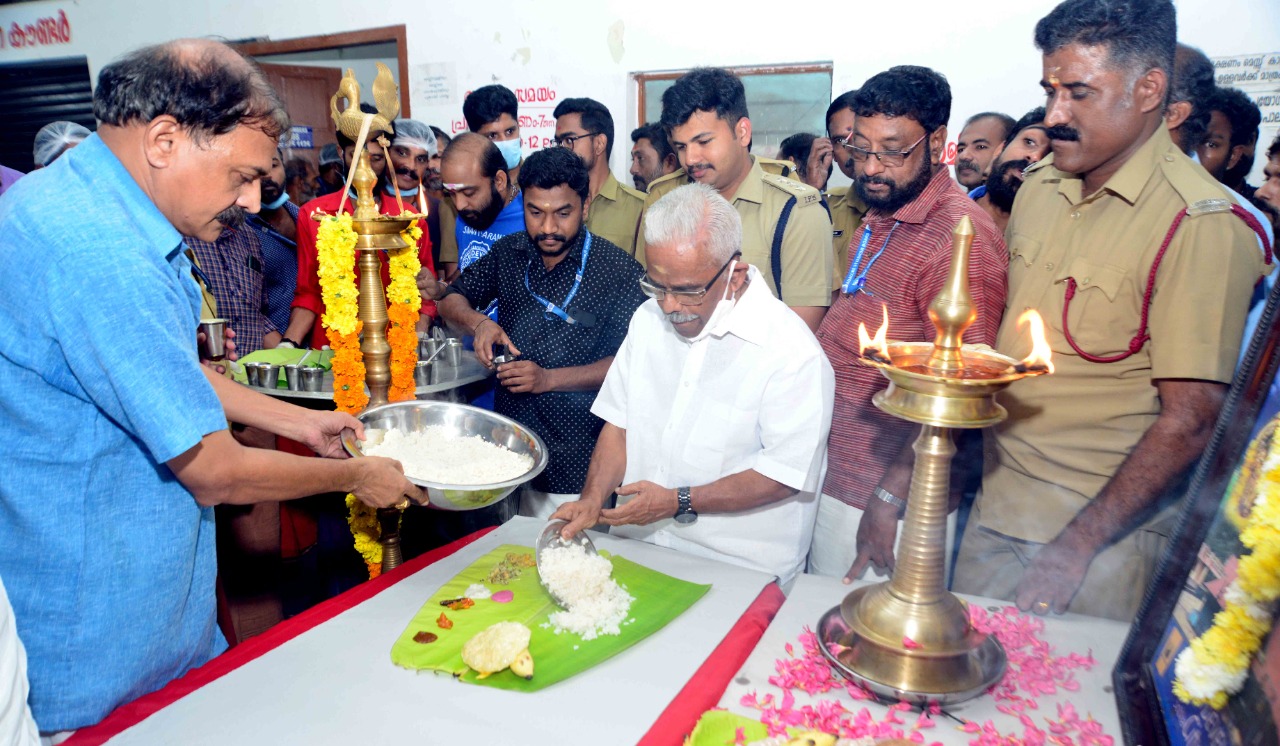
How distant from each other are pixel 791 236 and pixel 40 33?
11.9 metres

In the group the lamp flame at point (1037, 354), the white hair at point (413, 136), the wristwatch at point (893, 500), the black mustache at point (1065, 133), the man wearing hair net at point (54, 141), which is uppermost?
the white hair at point (413, 136)

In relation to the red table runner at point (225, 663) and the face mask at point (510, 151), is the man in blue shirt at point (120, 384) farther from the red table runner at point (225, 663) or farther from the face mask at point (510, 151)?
the face mask at point (510, 151)

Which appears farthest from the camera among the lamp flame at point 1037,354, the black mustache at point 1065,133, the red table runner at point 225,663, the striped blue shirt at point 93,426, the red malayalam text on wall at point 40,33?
the red malayalam text on wall at point 40,33

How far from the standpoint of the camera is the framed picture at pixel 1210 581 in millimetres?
1295

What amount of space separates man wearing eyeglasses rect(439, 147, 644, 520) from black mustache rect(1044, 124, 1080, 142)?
1.83 meters

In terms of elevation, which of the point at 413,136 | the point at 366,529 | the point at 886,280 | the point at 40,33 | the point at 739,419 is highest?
the point at 40,33

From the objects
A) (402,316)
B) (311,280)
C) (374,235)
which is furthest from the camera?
(311,280)

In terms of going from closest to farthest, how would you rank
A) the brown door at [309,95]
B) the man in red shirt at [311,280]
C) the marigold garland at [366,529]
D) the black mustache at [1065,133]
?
the black mustache at [1065,133] < the marigold garland at [366,529] < the man in red shirt at [311,280] < the brown door at [309,95]

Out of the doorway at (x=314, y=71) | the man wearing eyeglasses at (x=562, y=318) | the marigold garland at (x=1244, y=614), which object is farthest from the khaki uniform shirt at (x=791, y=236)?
the doorway at (x=314, y=71)

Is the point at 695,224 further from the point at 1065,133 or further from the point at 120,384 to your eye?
the point at 120,384

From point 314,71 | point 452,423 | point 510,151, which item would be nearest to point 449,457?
point 452,423

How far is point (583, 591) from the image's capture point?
80.9 inches

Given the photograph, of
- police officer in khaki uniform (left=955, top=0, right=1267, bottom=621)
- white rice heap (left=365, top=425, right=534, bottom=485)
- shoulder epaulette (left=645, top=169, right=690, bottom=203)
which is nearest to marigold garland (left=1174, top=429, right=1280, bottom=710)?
police officer in khaki uniform (left=955, top=0, right=1267, bottom=621)

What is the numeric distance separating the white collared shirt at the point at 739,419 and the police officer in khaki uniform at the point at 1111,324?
0.62 metres
